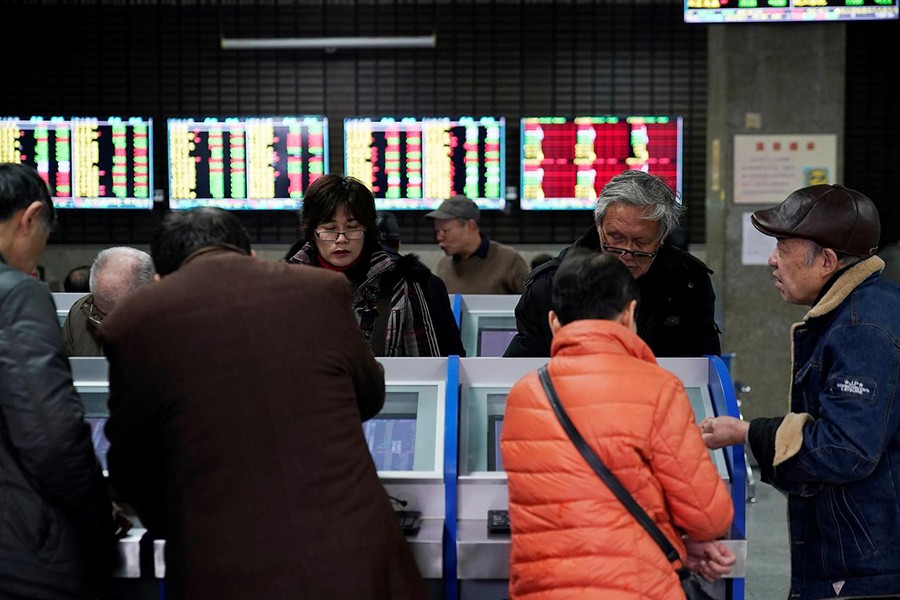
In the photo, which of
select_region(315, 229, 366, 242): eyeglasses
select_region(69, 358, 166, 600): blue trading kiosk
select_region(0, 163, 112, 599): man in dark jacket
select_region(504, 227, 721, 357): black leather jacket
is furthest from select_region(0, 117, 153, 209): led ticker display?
select_region(0, 163, 112, 599): man in dark jacket

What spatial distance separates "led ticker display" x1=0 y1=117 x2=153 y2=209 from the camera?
8227 millimetres

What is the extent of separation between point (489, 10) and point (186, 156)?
107 inches

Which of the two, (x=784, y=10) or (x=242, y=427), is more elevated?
(x=784, y=10)

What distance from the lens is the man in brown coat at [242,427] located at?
77.8 inches

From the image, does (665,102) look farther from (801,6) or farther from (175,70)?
(175,70)

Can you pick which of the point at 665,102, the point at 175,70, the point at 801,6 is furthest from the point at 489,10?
the point at 801,6

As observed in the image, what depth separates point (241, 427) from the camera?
198 cm

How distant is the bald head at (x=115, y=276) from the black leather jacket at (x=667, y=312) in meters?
1.43

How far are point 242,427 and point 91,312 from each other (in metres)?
2.12

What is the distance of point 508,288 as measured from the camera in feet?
21.5

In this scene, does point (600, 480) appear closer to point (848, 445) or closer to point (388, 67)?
point (848, 445)

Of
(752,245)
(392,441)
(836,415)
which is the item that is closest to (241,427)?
(392,441)

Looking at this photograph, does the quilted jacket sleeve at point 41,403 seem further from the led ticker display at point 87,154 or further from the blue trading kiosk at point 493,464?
the led ticker display at point 87,154

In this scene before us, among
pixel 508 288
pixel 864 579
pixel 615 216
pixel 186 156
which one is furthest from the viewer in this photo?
pixel 186 156
